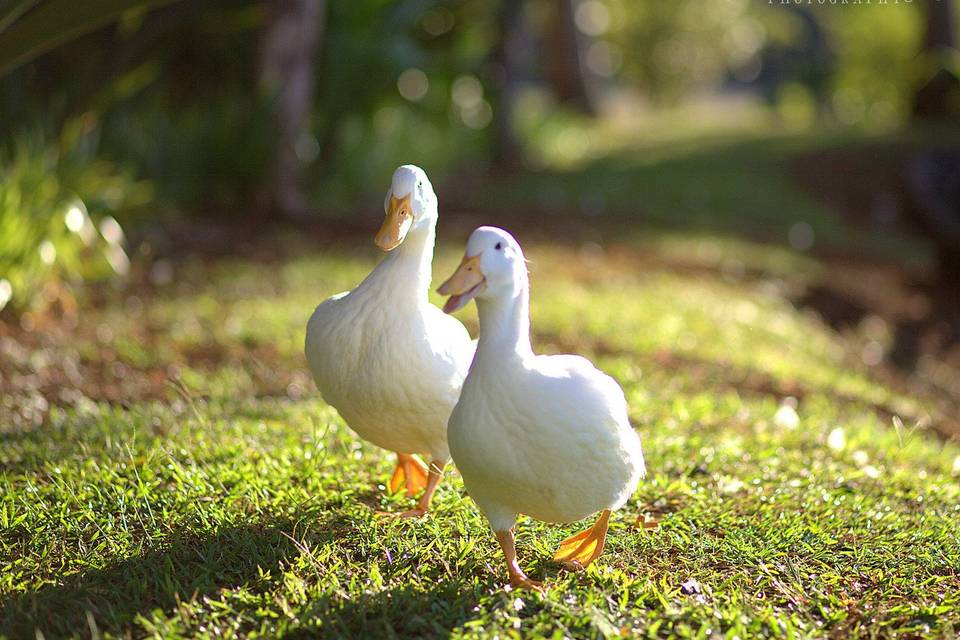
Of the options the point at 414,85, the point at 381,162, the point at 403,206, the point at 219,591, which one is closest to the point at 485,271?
the point at 403,206

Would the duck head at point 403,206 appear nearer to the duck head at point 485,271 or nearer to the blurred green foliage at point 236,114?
the duck head at point 485,271

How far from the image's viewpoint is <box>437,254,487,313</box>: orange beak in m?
2.51

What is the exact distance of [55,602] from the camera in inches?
108

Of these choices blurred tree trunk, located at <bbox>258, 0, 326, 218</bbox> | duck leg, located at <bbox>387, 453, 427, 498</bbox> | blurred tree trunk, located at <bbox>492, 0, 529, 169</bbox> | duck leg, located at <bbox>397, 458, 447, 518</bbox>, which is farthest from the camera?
blurred tree trunk, located at <bbox>492, 0, 529, 169</bbox>

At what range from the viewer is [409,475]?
11.3 feet

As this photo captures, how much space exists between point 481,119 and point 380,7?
4377mm

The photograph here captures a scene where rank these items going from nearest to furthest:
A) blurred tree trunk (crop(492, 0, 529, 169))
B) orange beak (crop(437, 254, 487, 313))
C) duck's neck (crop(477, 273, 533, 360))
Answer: orange beak (crop(437, 254, 487, 313)) < duck's neck (crop(477, 273, 533, 360)) < blurred tree trunk (crop(492, 0, 529, 169))

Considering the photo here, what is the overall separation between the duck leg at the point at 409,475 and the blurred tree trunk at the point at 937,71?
1345cm

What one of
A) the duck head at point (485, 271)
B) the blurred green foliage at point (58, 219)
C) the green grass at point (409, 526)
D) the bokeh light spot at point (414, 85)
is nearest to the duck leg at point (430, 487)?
the green grass at point (409, 526)

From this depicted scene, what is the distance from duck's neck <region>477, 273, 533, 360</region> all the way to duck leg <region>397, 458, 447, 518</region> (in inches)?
26.5

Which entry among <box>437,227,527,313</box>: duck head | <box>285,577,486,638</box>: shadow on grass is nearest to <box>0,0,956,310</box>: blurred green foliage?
<box>437,227,527,313</box>: duck head

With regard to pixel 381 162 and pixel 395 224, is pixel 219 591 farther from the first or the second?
pixel 381 162

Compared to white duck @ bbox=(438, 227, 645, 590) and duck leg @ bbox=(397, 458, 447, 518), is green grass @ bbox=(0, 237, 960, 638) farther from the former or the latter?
white duck @ bbox=(438, 227, 645, 590)

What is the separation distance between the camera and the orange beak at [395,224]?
9.43 feet
